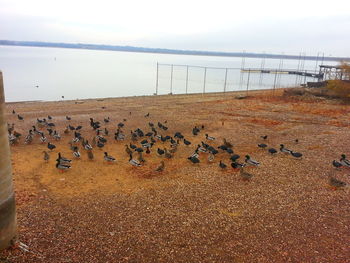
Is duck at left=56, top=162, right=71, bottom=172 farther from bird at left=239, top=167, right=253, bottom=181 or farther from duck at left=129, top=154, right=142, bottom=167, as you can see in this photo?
bird at left=239, top=167, right=253, bottom=181

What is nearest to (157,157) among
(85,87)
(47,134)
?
(47,134)

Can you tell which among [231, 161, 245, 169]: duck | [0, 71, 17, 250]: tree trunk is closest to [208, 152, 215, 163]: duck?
[231, 161, 245, 169]: duck

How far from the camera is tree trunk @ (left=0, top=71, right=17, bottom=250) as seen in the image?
8.26 meters

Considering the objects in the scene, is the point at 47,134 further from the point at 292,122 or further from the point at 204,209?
the point at 292,122

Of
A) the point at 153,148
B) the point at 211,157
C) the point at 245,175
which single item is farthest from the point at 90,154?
the point at 245,175

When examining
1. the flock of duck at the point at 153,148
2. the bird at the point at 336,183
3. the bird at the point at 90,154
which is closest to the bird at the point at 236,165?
the flock of duck at the point at 153,148

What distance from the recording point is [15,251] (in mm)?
8648

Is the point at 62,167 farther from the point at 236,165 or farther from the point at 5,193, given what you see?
the point at 236,165

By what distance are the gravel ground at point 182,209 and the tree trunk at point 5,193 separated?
1.52 feet

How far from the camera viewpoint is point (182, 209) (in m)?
11.4

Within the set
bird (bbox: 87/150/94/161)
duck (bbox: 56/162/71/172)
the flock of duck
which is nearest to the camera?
duck (bbox: 56/162/71/172)

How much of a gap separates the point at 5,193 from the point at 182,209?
5.94m

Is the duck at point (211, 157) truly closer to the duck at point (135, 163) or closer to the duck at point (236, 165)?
the duck at point (236, 165)

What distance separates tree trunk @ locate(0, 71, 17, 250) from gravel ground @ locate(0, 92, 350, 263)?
0.46 meters
